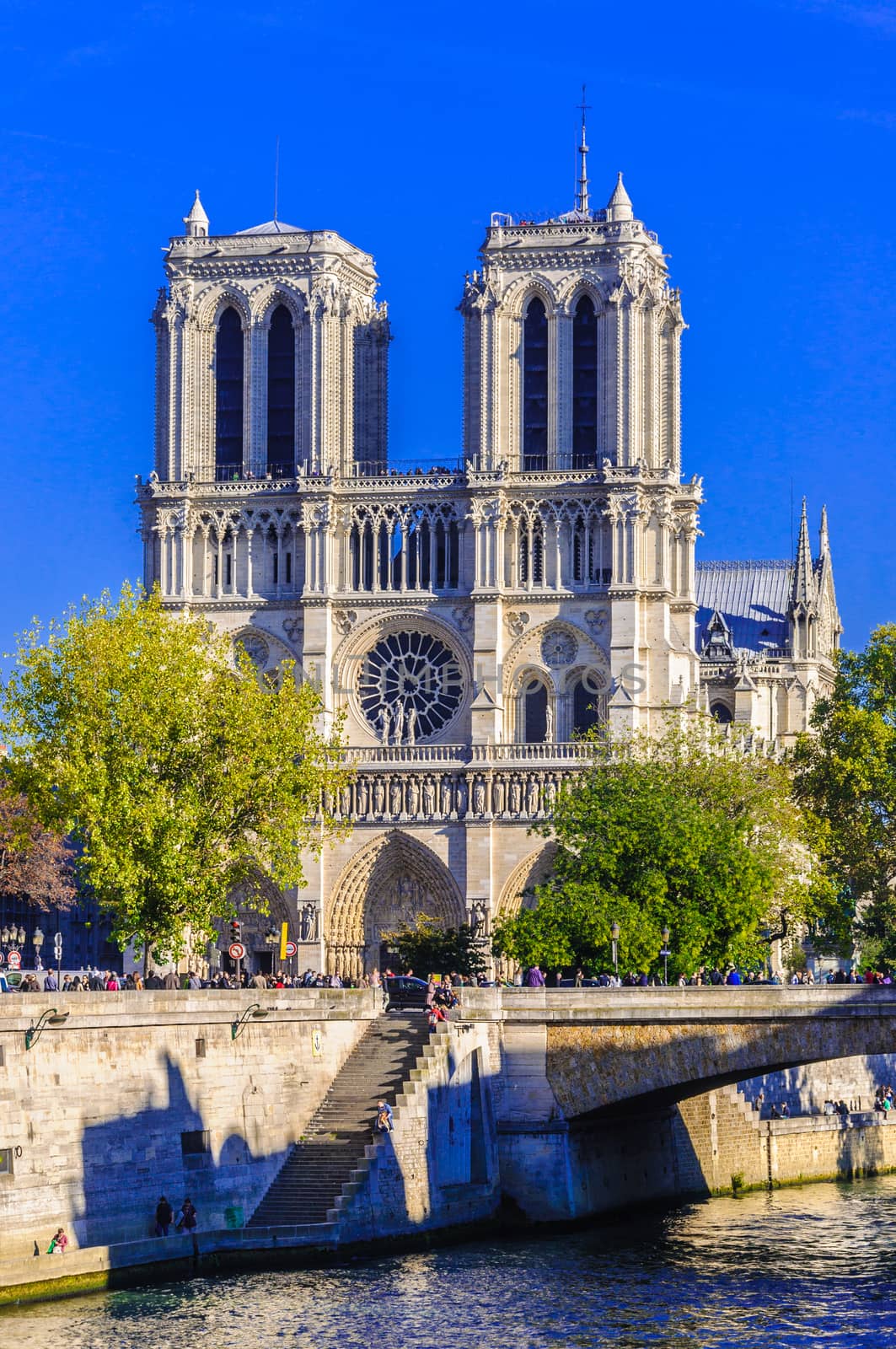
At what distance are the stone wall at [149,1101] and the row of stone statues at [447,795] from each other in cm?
3292

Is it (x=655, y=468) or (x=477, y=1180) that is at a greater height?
(x=655, y=468)

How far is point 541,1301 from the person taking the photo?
150ft

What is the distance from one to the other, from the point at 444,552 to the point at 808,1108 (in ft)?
89.8

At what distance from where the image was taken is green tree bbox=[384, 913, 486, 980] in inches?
3177

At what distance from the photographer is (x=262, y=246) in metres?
93.6

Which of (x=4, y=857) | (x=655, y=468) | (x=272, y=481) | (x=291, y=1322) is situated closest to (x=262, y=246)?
(x=272, y=481)

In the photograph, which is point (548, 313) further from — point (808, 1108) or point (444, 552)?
point (808, 1108)

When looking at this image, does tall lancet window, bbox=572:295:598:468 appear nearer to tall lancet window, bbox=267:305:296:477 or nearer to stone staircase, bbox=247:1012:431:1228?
tall lancet window, bbox=267:305:296:477

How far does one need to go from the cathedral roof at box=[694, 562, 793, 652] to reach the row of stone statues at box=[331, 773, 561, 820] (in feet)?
95.6

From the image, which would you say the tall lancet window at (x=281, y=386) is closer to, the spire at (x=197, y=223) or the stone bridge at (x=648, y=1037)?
the spire at (x=197, y=223)

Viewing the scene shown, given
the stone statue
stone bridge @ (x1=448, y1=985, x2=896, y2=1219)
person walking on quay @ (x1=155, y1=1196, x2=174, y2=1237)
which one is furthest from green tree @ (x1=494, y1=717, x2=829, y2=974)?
person walking on quay @ (x1=155, y1=1196, x2=174, y2=1237)

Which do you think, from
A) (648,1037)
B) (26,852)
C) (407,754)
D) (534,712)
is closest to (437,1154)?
(648,1037)

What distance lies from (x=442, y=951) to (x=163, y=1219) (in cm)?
3378

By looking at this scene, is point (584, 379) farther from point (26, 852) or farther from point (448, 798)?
point (26, 852)
